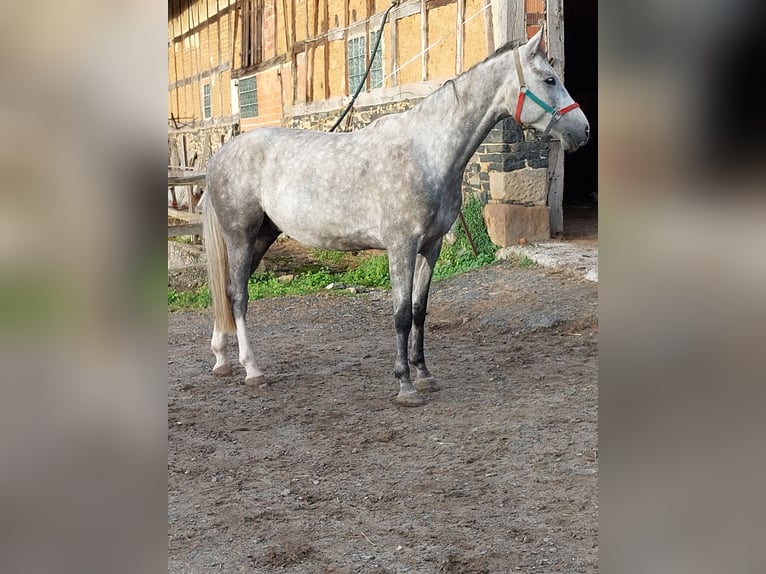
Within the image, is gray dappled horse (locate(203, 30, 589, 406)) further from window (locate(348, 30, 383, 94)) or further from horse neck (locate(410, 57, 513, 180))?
window (locate(348, 30, 383, 94))

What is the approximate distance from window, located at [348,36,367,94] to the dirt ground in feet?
19.0

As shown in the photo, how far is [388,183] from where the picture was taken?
14.3 feet

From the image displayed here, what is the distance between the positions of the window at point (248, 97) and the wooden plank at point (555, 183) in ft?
30.0

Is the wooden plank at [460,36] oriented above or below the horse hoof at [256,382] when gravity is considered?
above

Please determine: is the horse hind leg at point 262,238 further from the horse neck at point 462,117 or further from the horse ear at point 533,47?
the horse ear at point 533,47

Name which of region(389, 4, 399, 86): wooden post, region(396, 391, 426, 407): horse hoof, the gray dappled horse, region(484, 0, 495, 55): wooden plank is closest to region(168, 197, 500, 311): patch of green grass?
region(484, 0, 495, 55): wooden plank

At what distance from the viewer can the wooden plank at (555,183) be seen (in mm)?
8305

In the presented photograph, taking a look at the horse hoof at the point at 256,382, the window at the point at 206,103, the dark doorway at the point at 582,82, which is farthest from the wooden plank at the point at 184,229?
the window at the point at 206,103

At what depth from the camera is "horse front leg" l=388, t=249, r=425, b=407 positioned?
4.36m
